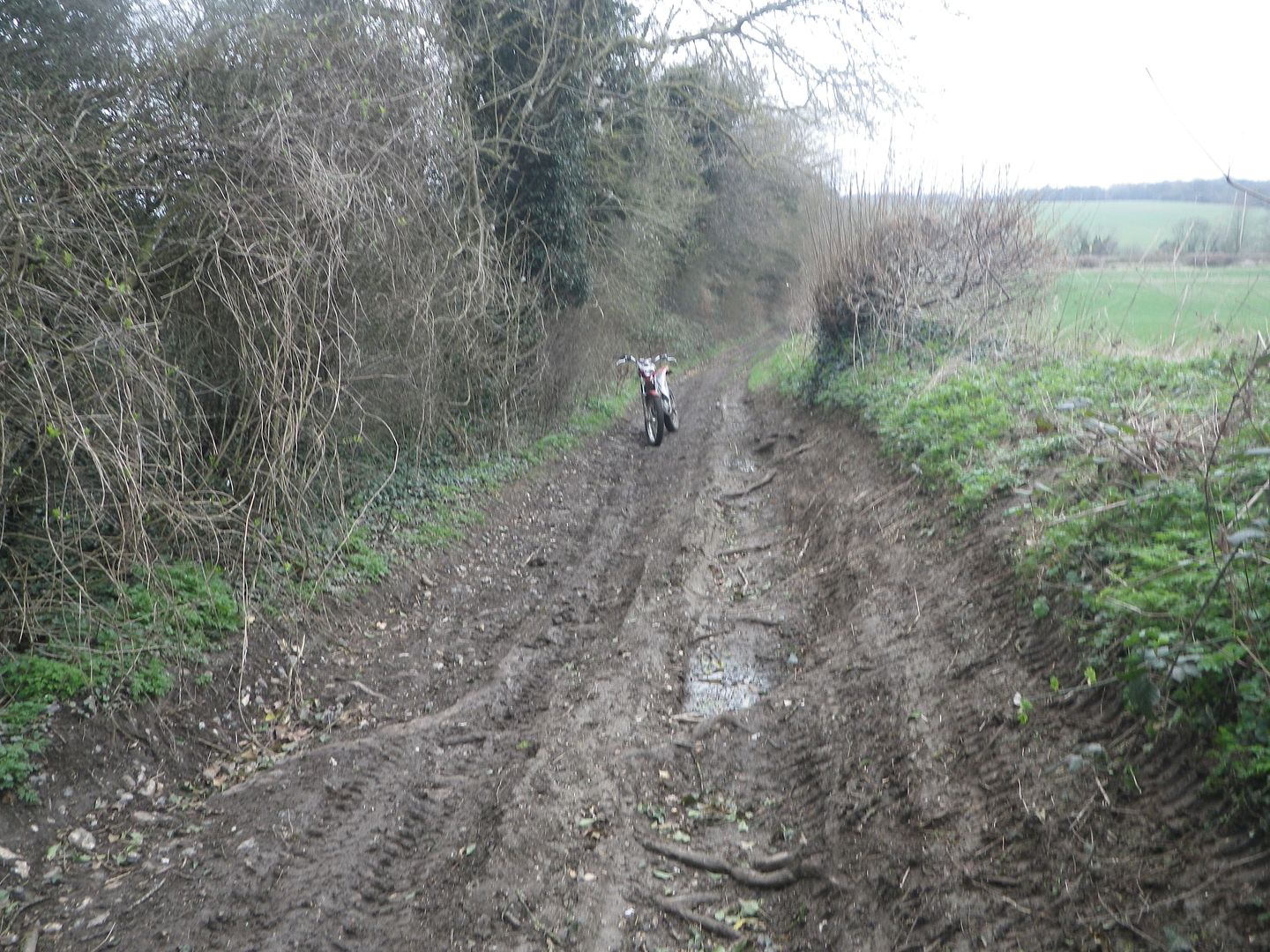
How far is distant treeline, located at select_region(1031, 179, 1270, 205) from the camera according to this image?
428 cm

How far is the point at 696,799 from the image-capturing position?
4523 mm

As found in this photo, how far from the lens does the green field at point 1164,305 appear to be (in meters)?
5.99

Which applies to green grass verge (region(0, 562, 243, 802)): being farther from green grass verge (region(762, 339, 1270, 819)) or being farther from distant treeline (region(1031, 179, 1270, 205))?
distant treeline (region(1031, 179, 1270, 205))

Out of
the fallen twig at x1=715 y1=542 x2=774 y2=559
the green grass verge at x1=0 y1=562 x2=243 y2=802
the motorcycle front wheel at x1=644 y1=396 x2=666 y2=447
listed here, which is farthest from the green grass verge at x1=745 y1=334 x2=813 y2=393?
the green grass verge at x1=0 y1=562 x2=243 y2=802

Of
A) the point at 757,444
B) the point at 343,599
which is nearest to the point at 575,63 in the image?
the point at 757,444

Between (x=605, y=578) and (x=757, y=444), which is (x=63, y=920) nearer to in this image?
(x=605, y=578)

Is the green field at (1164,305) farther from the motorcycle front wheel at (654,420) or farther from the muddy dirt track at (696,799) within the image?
the motorcycle front wheel at (654,420)

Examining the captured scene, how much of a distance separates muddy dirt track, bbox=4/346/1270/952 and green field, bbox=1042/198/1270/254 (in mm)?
2409

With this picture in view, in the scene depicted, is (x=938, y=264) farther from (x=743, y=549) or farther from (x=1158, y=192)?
(x=743, y=549)

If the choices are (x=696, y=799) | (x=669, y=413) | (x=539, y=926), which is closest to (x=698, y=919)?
(x=539, y=926)

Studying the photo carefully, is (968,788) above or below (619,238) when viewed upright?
below

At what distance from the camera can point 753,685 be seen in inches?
228

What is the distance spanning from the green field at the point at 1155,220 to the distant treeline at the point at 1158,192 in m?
0.07

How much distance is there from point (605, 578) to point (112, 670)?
13.5 ft
